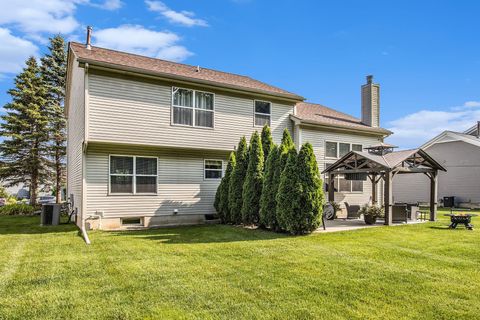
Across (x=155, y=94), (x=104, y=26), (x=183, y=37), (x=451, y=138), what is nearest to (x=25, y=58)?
(x=104, y=26)

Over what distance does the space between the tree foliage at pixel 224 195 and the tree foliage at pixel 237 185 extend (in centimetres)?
35

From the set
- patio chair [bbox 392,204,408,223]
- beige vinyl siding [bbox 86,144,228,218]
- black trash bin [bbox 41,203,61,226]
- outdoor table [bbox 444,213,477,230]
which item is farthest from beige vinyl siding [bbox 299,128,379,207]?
black trash bin [bbox 41,203,61,226]

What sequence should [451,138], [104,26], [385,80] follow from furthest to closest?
1. [451,138]
2. [385,80]
3. [104,26]

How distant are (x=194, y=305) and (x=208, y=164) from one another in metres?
9.21

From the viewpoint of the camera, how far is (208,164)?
43.6 ft

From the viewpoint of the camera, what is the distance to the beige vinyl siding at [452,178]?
72.2ft

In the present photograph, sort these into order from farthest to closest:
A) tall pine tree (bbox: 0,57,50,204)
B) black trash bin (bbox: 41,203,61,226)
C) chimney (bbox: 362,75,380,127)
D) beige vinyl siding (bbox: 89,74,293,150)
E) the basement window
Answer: tall pine tree (bbox: 0,57,50,204), chimney (bbox: 362,75,380,127), black trash bin (bbox: 41,203,61,226), the basement window, beige vinyl siding (bbox: 89,74,293,150)

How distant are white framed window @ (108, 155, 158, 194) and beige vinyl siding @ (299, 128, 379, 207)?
7092mm

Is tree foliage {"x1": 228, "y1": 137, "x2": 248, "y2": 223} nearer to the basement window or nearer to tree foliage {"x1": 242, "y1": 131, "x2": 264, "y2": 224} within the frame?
tree foliage {"x1": 242, "y1": 131, "x2": 264, "y2": 224}

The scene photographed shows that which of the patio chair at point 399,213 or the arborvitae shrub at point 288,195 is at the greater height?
the arborvitae shrub at point 288,195

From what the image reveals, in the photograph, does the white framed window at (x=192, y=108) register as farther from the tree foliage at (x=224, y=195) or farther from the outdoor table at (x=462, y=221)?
the outdoor table at (x=462, y=221)

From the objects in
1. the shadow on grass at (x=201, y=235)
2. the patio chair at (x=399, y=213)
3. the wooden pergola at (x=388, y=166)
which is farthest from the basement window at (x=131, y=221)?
the patio chair at (x=399, y=213)

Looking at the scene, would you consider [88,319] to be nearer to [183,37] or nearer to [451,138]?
[183,37]

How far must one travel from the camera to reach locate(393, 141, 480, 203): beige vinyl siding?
22000mm
